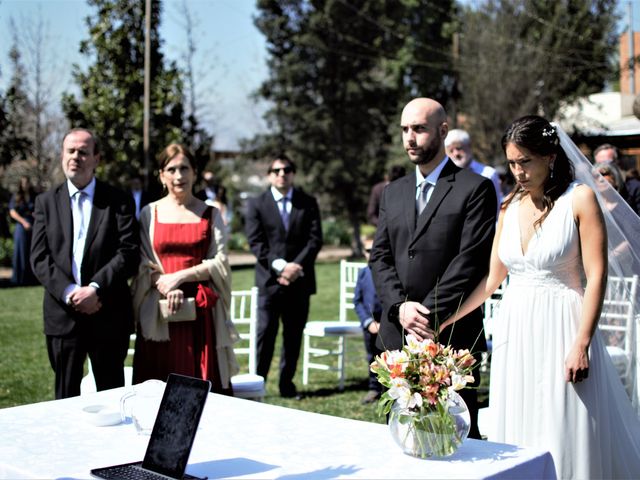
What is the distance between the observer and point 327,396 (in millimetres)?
8117

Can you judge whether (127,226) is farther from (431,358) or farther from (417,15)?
(417,15)

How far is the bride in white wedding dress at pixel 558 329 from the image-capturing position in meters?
3.90

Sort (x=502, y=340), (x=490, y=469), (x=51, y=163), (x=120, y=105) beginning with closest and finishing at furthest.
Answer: (x=490, y=469) → (x=502, y=340) → (x=120, y=105) → (x=51, y=163)

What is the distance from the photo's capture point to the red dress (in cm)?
542

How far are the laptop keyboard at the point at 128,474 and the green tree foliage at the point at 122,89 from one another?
16.8 meters

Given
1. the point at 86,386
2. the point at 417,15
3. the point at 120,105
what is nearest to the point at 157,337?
the point at 86,386

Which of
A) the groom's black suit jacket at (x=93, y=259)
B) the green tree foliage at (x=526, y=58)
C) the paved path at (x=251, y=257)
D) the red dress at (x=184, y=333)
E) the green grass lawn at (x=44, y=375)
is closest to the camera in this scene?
the groom's black suit jacket at (x=93, y=259)

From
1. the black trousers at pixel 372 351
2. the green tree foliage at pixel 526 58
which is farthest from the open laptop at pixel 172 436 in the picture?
the green tree foliage at pixel 526 58

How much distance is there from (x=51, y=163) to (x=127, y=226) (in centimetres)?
2427

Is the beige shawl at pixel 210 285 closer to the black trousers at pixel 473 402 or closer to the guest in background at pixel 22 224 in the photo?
the black trousers at pixel 473 402

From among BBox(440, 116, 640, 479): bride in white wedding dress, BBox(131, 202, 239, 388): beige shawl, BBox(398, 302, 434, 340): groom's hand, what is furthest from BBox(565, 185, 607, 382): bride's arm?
BBox(131, 202, 239, 388): beige shawl

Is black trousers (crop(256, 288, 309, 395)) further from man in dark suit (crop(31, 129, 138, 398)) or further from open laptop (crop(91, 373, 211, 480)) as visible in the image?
open laptop (crop(91, 373, 211, 480))

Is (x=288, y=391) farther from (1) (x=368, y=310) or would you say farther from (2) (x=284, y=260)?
(2) (x=284, y=260)

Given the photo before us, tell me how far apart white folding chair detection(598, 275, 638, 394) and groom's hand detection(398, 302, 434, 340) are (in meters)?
0.97
